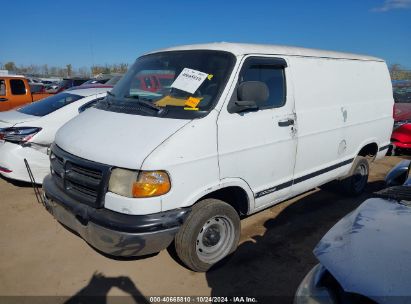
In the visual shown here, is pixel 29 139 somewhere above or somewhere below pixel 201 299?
above

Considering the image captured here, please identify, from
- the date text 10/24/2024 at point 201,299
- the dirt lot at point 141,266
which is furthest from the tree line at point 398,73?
the date text 10/24/2024 at point 201,299

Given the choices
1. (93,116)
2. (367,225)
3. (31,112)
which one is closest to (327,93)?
(367,225)

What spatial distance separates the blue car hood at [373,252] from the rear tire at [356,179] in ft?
9.60

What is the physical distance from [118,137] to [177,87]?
0.84 m

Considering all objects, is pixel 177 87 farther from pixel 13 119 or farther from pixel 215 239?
pixel 13 119

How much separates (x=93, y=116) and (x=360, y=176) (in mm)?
4339

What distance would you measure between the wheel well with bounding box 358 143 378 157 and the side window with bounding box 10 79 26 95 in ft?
32.5

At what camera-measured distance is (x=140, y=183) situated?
2.78 m

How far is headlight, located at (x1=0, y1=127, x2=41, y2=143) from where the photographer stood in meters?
5.10

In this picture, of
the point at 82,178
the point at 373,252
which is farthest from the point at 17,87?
the point at 373,252

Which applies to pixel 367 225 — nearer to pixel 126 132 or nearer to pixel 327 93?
pixel 126 132

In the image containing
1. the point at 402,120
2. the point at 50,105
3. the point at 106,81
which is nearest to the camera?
the point at 50,105

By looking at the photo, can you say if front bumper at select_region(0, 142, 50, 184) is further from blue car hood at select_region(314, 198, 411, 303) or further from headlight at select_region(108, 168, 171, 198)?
blue car hood at select_region(314, 198, 411, 303)

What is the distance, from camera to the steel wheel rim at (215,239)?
3.34 m
